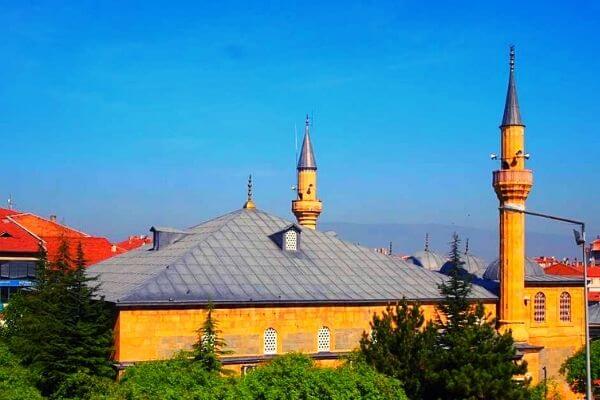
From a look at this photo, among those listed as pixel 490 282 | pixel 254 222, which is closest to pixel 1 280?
pixel 254 222

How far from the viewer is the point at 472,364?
92.3 feet

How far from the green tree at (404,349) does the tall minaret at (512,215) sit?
944 centimetres

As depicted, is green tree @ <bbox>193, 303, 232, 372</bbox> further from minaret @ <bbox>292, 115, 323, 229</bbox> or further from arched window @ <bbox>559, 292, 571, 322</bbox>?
minaret @ <bbox>292, 115, 323, 229</bbox>

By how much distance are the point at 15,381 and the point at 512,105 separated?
24.0 meters

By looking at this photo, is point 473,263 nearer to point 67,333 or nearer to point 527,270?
point 527,270

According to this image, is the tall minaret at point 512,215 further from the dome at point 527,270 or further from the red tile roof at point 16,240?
the red tile roof at point 16,240

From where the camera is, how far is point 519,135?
38844mm

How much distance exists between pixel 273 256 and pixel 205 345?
299 inches

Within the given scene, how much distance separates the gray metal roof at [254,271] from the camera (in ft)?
102

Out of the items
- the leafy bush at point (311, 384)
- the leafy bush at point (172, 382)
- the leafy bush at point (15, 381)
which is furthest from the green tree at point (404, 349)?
the leafy bush at point (15, 381)

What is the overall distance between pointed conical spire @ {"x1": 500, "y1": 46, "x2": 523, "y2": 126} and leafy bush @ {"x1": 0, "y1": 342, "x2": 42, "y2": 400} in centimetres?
2276

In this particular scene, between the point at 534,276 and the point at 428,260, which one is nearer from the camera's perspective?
the point at 534,276

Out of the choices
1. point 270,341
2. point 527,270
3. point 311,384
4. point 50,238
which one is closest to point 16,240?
point 50,238

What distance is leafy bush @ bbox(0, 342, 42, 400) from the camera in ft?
87.2
